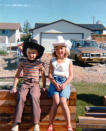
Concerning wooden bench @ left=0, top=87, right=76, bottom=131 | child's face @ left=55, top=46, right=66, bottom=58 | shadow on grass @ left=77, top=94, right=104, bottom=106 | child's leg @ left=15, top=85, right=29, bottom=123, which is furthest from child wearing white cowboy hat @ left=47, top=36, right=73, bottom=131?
shadow on grass @ left=77, top=94, right=104, bottom=106

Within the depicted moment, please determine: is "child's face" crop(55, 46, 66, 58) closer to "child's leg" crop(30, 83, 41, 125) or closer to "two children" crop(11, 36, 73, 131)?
"two children" crop(11, 36, 73, 131)

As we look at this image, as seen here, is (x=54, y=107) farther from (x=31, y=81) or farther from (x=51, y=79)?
(x=31, y=81)

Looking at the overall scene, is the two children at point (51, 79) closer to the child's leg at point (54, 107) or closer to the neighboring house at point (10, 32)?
the child's leg at point (54, 107)

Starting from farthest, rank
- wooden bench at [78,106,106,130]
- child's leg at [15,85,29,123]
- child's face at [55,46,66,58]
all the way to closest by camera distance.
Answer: child's face at [55,46,66,58]
wooden bench at [78,106,106,130]
child's leg at [15,85,29,123]

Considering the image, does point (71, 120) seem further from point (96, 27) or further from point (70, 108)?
point (96, 27)

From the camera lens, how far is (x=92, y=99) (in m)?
6.72

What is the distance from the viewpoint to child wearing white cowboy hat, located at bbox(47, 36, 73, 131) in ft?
10.4

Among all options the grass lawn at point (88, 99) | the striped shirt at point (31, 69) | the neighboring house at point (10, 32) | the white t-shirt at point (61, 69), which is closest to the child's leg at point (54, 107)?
the white t-shirt at point (61, 69)

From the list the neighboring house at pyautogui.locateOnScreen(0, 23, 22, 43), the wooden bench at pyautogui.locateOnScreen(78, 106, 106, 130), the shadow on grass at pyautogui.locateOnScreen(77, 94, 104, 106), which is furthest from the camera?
the neighboring house at pyautogui.locateOnScreen(0, 23, 22, 43)

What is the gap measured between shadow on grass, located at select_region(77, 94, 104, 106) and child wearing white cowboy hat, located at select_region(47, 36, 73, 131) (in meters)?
3.09

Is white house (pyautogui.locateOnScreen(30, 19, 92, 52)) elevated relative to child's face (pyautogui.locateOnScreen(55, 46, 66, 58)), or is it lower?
elevated

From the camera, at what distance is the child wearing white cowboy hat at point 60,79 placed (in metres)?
3.17

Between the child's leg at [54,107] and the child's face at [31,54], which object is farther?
the child's face at [31,54]

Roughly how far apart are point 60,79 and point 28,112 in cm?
70
